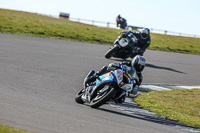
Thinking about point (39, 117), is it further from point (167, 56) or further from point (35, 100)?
point (167, 56)

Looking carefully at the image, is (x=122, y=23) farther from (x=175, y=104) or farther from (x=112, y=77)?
(x=112, y=77)

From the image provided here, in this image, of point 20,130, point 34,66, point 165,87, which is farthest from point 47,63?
point 20,130

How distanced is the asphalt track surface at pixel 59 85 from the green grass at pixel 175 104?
3.14 feet

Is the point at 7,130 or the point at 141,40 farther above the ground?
the point at 141,40

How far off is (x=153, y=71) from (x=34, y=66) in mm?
5431

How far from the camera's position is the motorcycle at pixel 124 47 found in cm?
1736

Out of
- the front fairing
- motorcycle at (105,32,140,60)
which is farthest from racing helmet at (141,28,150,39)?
the front fairing

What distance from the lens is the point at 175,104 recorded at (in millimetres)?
10906

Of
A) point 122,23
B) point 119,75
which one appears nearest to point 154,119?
point 119,75

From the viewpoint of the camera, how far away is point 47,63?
14.6 m

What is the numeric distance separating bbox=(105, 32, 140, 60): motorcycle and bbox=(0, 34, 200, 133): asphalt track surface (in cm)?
73

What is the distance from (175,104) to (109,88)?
3378mm

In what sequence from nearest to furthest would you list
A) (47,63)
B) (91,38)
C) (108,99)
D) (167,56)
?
(108,99), (47,63), (167,56), (91,38)

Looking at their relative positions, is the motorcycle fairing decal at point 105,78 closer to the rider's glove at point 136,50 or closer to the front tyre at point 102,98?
the front tyre at point 102,98
